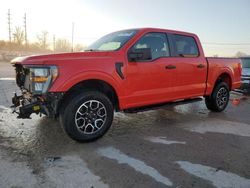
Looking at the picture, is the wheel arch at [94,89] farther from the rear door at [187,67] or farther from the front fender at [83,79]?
the rear door at [187,67]

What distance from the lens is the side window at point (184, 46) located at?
5849 mm

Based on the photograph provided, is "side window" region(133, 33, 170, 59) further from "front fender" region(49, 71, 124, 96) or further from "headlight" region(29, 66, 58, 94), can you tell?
"headlight" region(29, 66, 58, 94)

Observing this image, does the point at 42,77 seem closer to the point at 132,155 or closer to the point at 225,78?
the point at 132,155

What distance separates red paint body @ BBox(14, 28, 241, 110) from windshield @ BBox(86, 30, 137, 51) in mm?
147

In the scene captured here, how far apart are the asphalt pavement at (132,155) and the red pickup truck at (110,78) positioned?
1.57 ft

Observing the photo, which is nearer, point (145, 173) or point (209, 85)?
point (145, 173)

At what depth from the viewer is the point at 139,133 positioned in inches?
202

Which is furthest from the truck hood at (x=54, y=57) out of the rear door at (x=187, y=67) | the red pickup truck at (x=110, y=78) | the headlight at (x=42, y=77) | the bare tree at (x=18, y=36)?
the bare tree at (x=18, y=36)

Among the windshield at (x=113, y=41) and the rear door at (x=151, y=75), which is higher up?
the windshield at (x=113, y=41)

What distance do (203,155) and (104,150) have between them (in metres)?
1.52

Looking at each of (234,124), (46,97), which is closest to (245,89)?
(234,124)

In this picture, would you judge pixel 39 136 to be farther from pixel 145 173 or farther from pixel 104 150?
pixel 145 173

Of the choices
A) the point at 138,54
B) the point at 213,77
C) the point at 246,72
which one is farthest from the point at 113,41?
the point at 246,72

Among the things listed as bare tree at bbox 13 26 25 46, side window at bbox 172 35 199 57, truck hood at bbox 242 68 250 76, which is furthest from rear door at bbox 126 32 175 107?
bare tree at bbox 13 26 25 46
